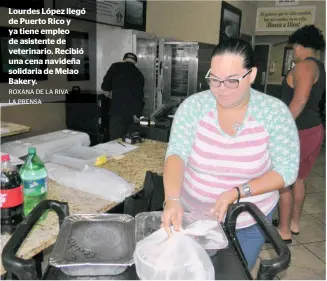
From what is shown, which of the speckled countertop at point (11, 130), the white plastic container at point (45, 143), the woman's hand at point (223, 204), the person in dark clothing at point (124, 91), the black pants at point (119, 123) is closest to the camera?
the woman's hand at point (223, 204)

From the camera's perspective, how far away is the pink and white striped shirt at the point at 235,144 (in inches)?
43.6

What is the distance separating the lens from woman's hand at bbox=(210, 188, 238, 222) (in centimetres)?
99

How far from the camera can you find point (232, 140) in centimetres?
113

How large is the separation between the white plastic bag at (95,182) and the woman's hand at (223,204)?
52 cm

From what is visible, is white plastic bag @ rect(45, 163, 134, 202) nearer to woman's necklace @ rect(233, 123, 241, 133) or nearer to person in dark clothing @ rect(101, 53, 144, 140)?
woman's necklace @ rect(233, 123, 241, 133)

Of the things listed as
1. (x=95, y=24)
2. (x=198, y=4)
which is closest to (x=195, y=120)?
(x=95, y=24)

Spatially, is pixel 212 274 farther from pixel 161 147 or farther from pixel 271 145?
pixel 161 147

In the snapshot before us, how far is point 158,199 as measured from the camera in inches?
62.9

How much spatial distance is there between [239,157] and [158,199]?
0.60 metres

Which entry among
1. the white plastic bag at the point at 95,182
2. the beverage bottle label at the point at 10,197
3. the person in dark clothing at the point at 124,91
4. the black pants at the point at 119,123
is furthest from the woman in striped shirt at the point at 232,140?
the black pants at the point at 119,123

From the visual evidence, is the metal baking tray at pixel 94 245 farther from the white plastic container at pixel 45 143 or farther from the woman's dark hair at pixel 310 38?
the woman's dark hair at pixel 310 38

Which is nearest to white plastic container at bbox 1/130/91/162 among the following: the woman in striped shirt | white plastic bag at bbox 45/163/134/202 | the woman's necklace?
white plastic bag at bbox 45/163/134/202

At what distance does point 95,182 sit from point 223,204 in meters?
0.68

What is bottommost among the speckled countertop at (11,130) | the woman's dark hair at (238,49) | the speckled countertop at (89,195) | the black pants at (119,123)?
the black pants at (119,123)
